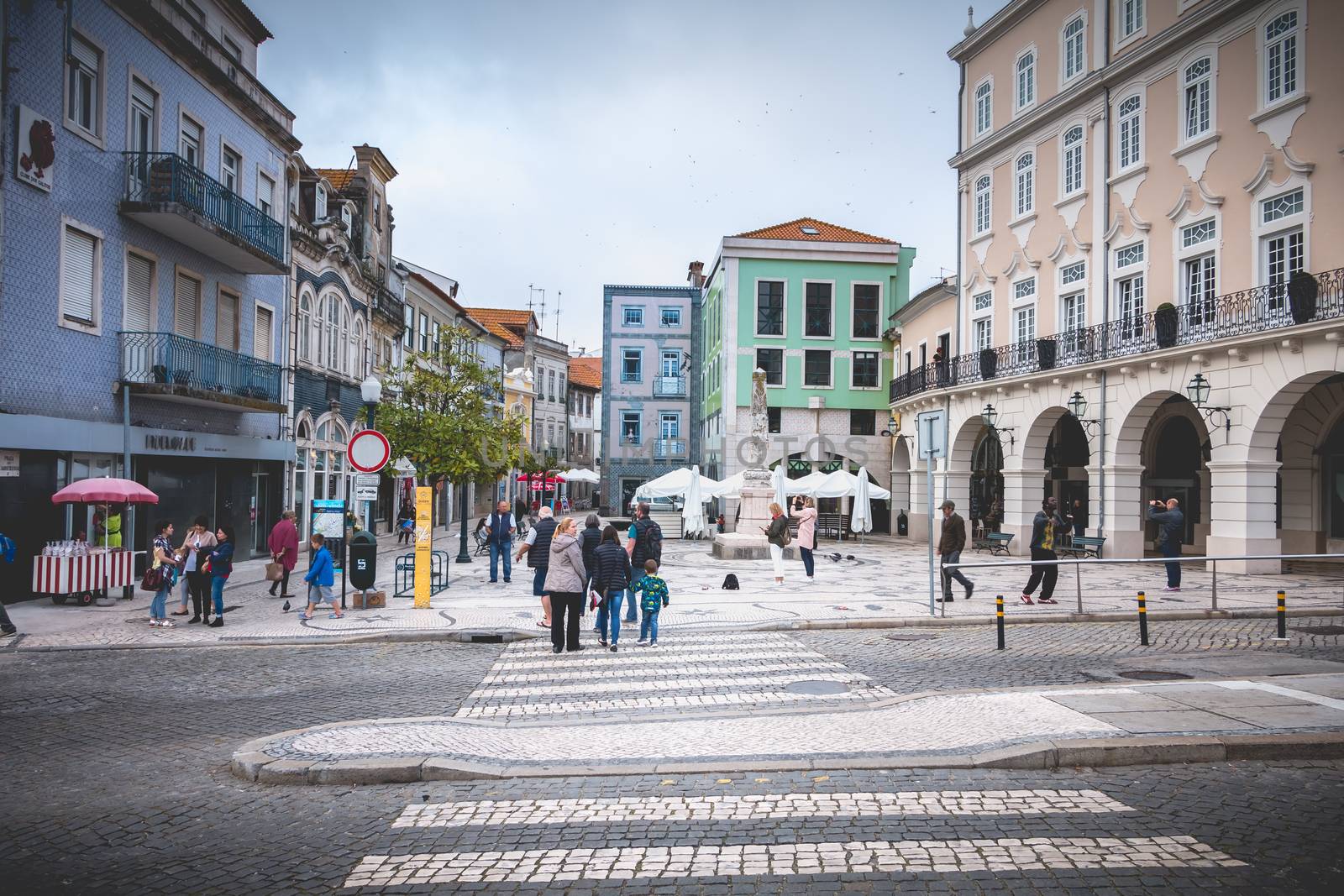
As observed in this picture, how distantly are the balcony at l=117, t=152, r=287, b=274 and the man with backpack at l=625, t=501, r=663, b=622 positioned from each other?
12.3m

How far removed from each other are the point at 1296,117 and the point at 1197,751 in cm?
1935

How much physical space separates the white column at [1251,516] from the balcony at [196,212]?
24.5m

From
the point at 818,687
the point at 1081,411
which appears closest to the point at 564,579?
the point at 818,687

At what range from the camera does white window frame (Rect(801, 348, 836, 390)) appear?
44.4 metres

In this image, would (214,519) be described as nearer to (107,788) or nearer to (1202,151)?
(107,788)

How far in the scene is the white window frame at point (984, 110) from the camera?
1254 inches

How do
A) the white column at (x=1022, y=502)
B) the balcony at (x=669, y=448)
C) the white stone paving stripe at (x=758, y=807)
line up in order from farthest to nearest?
the balcony at (x=669, y=448), the white column at (x=1022, y=502), the white stone paving stripe at (x=758, y=807)

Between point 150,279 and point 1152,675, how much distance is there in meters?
20.6

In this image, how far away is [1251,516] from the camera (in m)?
21.3

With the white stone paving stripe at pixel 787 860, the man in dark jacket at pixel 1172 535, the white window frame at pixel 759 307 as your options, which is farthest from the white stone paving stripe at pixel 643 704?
the white window frame at pixel 759 307

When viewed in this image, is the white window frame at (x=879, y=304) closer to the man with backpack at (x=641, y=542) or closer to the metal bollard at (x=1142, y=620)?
the man with backpack at (x=641, y=542)

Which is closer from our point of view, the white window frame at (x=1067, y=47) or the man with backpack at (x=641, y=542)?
the man with backpack at (x=641, y=542)

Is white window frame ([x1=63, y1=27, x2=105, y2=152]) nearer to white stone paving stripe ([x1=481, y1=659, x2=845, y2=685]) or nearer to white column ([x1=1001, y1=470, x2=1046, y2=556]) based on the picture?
white stone paving stripe ([x1=481, y1=659, x2=845, y2=685])

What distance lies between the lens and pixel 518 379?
6775 centimetres
